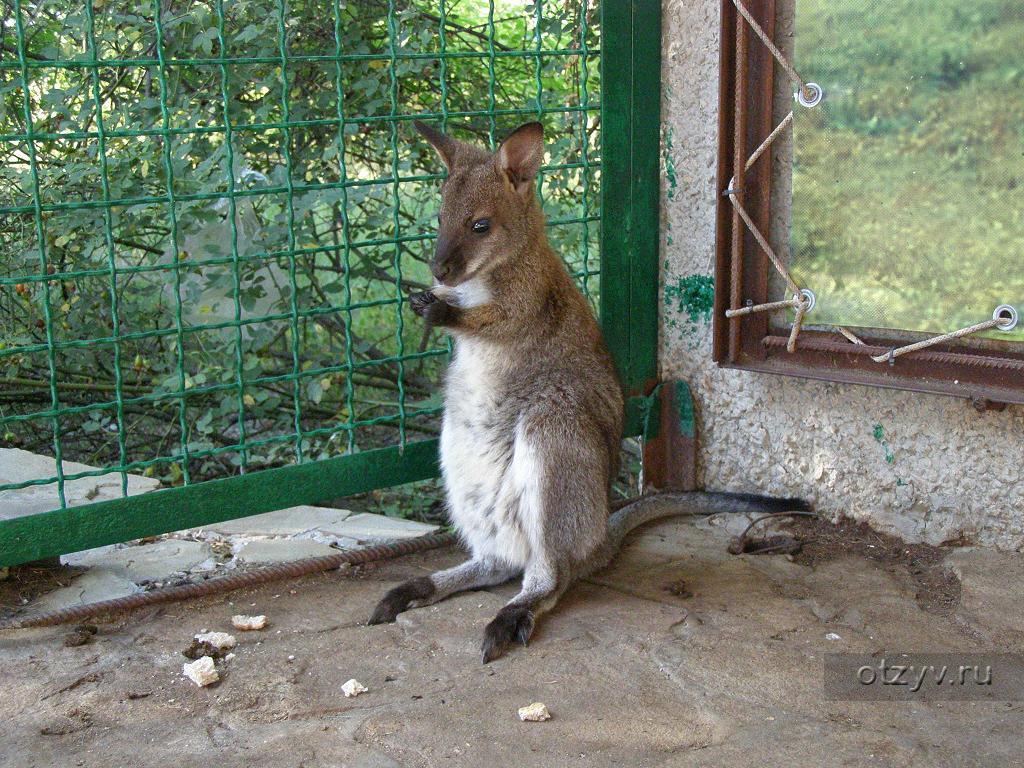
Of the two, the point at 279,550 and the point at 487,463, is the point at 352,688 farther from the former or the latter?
the point at 279,550

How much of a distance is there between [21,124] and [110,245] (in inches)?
70.5

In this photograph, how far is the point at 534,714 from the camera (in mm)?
2855

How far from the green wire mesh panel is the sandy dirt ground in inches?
27.7

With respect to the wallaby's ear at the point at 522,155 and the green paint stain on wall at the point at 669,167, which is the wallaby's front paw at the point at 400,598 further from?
the green paint stain on wall at the point at 669,167

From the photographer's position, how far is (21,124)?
15.9 ft

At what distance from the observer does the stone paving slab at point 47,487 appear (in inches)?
168

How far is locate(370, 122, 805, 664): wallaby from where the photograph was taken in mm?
3547

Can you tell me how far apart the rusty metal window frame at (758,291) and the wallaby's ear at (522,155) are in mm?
797

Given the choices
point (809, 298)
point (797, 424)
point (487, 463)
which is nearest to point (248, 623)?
point (487, 463)

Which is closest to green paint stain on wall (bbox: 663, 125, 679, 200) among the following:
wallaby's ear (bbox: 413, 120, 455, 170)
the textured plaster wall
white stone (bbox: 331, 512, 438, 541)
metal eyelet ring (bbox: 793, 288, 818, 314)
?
the textured plaster wall

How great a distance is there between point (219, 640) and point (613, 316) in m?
2.04

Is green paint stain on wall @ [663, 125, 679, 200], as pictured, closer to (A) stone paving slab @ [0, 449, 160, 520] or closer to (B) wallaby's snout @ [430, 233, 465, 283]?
(B) wallaby's snout @ [430, 233, 465, 283]

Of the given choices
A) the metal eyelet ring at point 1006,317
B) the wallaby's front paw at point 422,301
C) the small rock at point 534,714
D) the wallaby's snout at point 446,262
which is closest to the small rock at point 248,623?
the small rock at point 534,714

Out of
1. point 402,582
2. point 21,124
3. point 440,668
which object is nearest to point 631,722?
point 440,668
